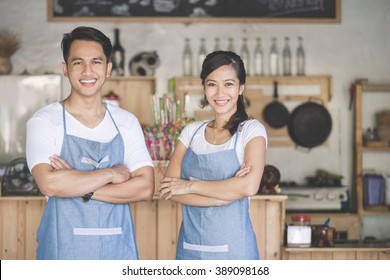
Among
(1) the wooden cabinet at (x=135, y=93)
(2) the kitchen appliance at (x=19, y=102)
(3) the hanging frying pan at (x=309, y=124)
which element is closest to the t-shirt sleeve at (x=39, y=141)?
(2) the kitchen appliance at (x=19, y=102)

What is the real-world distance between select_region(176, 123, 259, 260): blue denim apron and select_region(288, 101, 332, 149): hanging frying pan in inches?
135

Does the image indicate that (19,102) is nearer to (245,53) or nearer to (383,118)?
(245,53)

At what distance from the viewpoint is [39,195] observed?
3.86 metres

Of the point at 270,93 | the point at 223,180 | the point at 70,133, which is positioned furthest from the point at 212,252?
the point at 270,93

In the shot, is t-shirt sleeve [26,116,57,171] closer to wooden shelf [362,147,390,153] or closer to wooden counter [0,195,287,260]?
wooden counter [0,195,287,260]

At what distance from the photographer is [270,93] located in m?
6.16

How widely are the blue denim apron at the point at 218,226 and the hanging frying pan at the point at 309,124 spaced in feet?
11.2

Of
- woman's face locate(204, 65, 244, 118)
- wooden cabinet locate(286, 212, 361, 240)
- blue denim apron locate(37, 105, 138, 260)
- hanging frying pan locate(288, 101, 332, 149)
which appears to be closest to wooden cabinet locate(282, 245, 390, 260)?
woman's face locate(204, 65, 244, 118)

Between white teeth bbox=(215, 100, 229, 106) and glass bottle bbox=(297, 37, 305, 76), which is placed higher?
glass bottle bbox=(297, 37, 305, 76)

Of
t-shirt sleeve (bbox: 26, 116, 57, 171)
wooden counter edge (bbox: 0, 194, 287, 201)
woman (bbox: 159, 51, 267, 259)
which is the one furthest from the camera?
wooden counter edge (bbox: 0, 194, 287, 201)

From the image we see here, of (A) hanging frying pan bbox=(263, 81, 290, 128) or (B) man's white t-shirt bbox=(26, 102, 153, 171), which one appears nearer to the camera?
(B) man's white t-shirt bbox=(26, 102, 153, 171)

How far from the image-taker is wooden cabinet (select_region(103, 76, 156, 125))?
6.03 metres

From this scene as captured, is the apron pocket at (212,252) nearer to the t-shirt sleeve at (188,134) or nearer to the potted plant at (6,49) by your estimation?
the t-shirt sleeve at (188,134)
